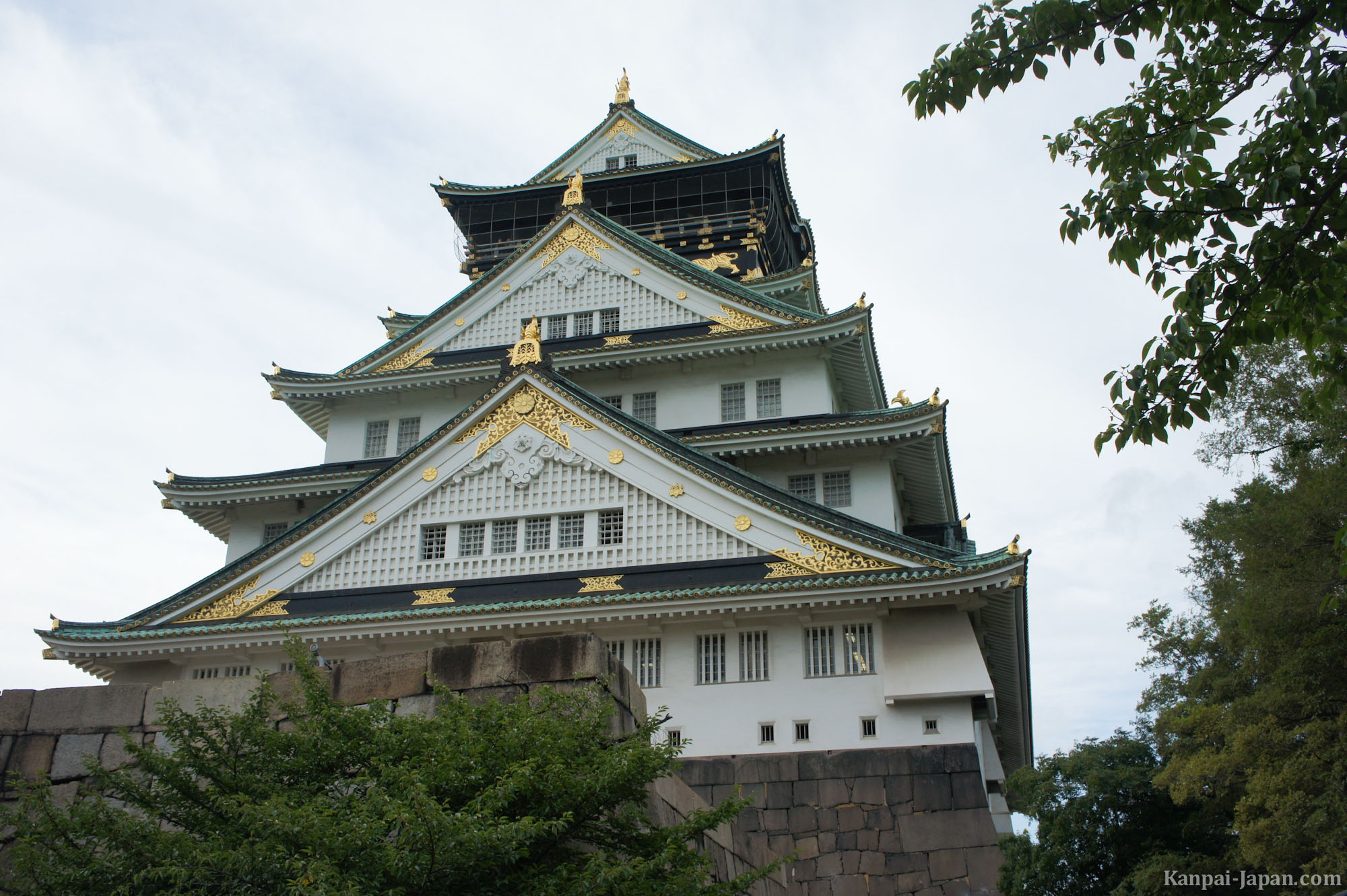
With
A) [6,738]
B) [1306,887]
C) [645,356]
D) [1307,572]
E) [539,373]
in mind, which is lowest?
[1306,887]

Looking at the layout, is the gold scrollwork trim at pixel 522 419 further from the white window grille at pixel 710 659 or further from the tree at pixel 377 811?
the tree at pixel 377 811

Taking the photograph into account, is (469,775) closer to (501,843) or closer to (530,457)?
(501,843)

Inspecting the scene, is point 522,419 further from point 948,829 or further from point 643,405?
point 948,829

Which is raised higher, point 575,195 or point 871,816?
point 575,195

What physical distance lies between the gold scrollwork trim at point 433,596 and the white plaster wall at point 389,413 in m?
7.51

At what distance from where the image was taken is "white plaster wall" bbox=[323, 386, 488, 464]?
28.0 m

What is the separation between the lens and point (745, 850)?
13.9 meters

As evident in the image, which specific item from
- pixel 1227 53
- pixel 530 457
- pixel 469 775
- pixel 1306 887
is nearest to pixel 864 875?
pixel 1306 887

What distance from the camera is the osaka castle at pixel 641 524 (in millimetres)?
19234

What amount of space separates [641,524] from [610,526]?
2.21 feet

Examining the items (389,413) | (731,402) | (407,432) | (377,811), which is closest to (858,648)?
(731,402)

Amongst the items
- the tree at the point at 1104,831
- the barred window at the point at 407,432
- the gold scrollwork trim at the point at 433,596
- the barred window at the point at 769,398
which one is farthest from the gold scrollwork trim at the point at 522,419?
the tree at the point at 1104,831

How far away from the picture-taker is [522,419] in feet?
73.4

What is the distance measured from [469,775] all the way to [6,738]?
5.34 metres
